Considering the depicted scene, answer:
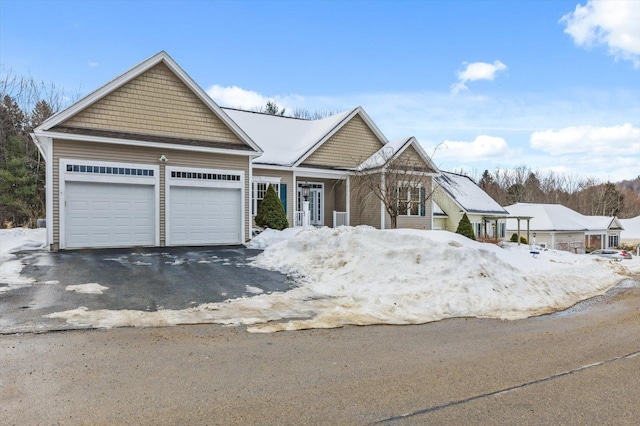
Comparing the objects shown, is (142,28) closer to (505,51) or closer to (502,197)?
(505,51)

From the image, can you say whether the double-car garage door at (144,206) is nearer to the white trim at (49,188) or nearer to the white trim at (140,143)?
the white trim at (49,188)

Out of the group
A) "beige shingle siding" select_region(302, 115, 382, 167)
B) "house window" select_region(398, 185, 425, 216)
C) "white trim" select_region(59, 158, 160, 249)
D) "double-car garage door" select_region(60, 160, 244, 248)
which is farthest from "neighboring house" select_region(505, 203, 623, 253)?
"white trim" select_region(59, 158, 160, 249)

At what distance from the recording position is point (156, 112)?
613 inches

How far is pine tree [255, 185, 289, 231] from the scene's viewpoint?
59.7 feet

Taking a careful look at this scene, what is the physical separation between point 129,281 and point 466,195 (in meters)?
26.6

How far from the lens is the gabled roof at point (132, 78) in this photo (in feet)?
45.1

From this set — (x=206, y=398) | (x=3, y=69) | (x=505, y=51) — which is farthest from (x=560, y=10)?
(x=3, y=69)

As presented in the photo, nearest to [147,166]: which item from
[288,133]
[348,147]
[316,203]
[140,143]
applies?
[140,143]

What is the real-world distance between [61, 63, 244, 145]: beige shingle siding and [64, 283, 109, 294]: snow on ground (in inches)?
293

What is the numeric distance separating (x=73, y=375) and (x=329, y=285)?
5800 mm

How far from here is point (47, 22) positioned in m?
23.6

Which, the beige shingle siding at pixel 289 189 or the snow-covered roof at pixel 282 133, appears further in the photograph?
the snow-covered roof at pixel 282 133

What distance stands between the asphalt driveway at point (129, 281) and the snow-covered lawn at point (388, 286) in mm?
450

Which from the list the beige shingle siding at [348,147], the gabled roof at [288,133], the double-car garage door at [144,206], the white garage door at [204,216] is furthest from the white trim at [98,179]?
the beige shingle siding at [348,147]
